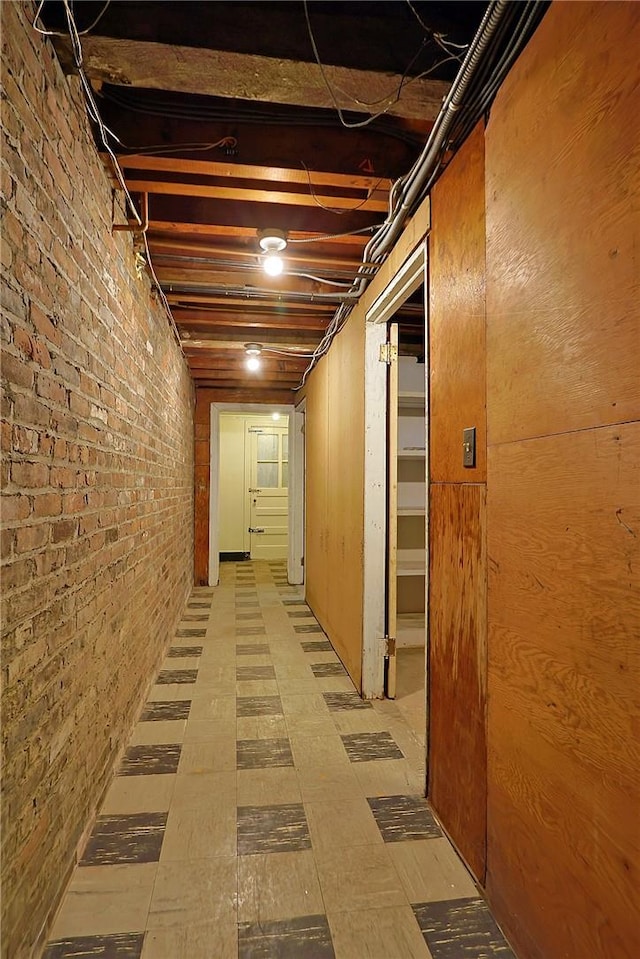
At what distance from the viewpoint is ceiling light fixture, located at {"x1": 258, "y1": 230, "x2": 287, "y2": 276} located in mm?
2344

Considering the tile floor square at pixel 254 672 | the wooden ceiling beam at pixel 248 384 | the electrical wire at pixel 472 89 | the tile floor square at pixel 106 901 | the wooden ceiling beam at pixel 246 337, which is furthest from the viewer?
the wooden ceiling beam at pixel 248 384

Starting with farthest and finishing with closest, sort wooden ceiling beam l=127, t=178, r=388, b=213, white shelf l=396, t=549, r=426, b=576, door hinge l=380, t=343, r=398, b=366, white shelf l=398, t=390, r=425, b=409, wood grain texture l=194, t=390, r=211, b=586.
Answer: wood grain texture l=194, t=390, r=211, b=586
white shelf l=396, t=549, r=426, b=576
white shelf l=398, t=390, r=425, b=409
door hinge l=380, t=343, r=398, b=366
wooden ceiling beam l=127, t=178, r=388, b=213

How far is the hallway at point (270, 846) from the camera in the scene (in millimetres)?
1301

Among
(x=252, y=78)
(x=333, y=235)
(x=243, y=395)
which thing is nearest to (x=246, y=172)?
(x=252, y=78)

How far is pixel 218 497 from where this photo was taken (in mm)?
6004

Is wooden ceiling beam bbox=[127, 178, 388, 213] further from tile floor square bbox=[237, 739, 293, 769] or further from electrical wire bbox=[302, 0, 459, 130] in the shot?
tile floor square bbox=[237, 739, 293, 769]

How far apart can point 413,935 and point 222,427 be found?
23.5ft

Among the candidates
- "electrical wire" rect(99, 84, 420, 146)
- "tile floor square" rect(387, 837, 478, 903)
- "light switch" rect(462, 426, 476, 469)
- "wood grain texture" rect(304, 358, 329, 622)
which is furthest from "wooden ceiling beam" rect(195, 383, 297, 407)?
"tile floor square" rect(387, 837, 478, 903)

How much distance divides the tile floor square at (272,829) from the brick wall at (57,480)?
0.52 meters

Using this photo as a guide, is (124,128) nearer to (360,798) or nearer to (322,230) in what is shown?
(322,230)

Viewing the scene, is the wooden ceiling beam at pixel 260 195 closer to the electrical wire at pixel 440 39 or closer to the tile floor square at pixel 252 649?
the electrical wire at pixel 440 39

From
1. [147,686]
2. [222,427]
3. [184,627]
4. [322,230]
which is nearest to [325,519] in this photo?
[184,627]

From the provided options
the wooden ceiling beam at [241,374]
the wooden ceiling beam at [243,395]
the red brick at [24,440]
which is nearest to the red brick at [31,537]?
the red brick at [24,440]

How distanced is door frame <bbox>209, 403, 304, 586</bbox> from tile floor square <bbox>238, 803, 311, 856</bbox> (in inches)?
165
